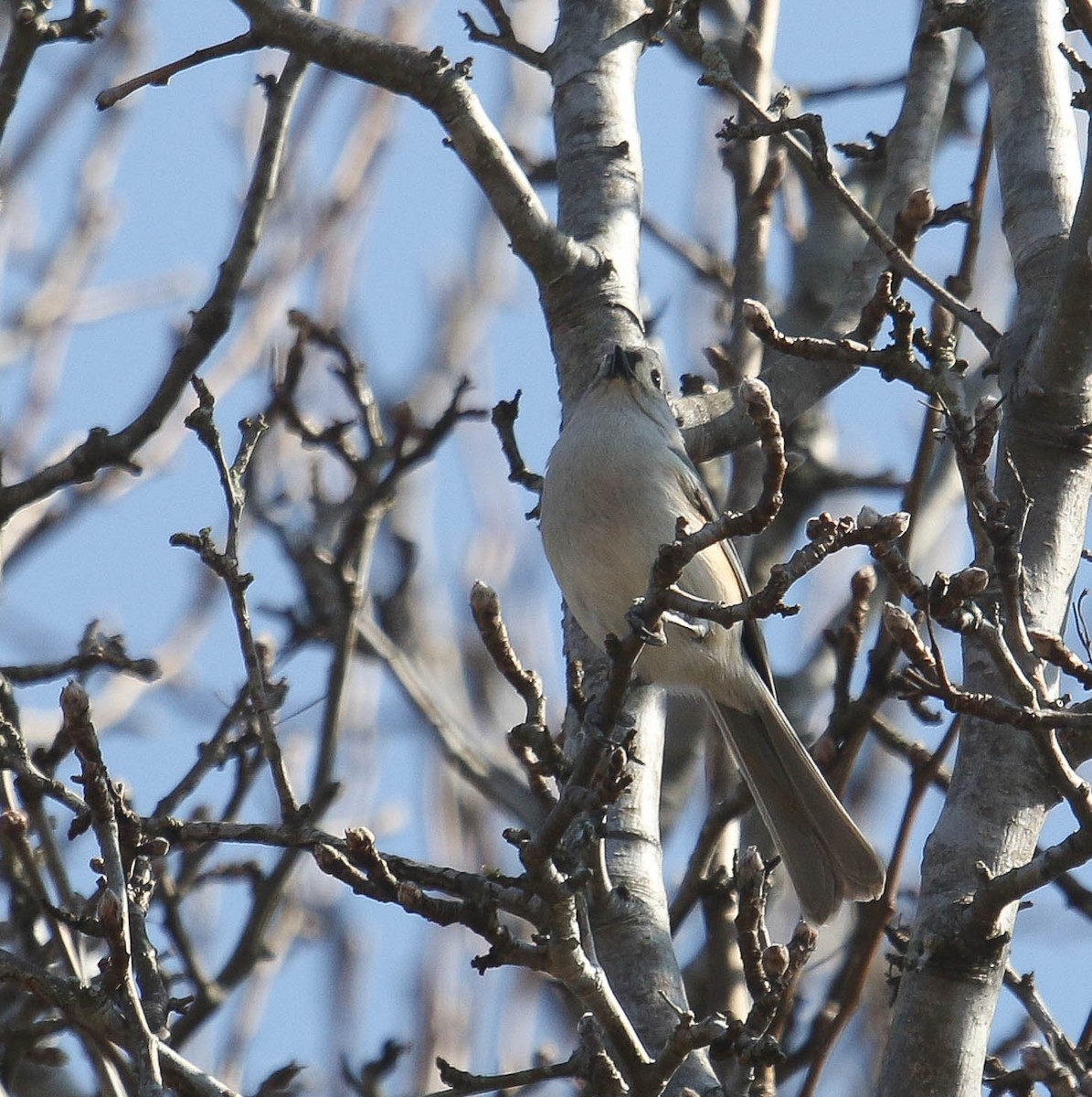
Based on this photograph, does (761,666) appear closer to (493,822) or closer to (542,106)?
(493,822)

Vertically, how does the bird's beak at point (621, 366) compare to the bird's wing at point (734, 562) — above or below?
above

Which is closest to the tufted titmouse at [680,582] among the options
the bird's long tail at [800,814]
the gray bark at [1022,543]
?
the bird's long tail at [800,814]

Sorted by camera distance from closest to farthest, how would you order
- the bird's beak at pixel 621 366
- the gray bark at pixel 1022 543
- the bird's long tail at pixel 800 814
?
the gray bark at pixel 1022 543 < the bird's long tail at pixel 800 814 < the bird's beak at pixel 621 366

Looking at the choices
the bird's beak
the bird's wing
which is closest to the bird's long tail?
the bird's wing

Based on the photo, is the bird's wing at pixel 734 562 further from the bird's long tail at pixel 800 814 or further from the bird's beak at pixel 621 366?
the bird's beak at pixel 621 366

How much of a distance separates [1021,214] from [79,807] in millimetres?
2865

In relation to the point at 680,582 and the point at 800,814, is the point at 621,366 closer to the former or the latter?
the point at 680,582

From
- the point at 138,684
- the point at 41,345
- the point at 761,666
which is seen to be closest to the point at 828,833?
the point at 761,666

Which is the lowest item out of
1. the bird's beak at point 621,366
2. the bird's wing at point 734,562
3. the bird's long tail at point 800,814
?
the bird's long tail at point 800,814

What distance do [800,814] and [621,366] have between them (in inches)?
52.1

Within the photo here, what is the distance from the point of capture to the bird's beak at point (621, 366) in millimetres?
4328

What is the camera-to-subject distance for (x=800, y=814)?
4277 mm

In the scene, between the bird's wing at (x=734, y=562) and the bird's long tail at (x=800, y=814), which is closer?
the bird's long tail at (x=800, y=814)

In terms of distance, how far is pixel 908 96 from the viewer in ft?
16.5
